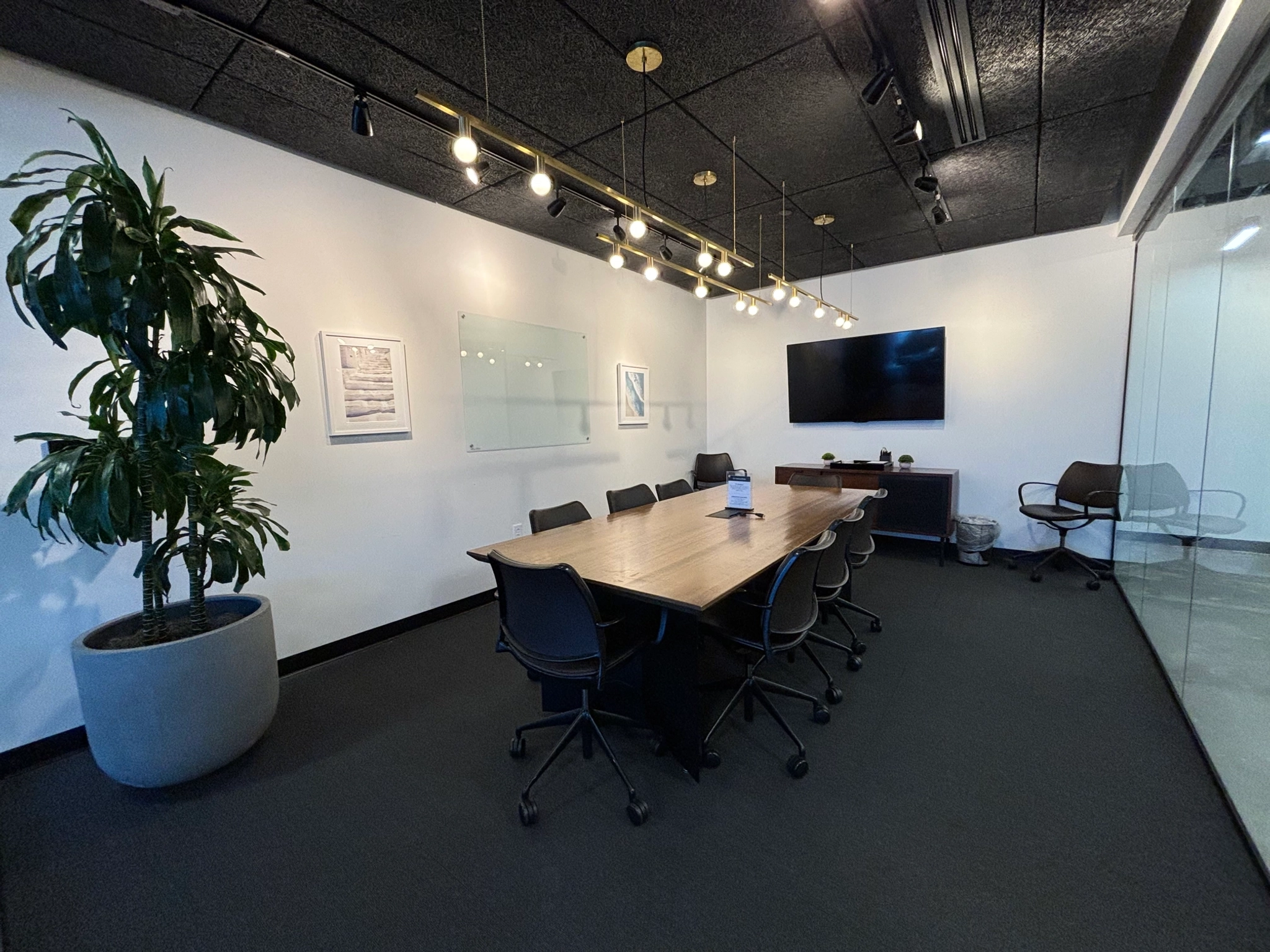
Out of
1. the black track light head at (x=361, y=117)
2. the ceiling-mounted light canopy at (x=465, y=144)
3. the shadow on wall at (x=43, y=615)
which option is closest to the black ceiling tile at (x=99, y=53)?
the black track light head at (x=361, y=117)

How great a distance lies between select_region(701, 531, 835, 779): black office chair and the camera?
1916mm

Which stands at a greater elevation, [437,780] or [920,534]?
[920,534]

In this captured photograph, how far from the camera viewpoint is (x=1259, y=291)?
165 centimetres

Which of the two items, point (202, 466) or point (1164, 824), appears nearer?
point (1164, 824)

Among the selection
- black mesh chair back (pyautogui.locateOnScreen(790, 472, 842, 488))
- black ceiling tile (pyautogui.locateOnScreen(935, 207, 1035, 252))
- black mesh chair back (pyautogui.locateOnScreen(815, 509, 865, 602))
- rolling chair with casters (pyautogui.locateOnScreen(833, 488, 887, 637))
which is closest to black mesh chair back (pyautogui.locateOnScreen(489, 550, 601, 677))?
black mesh chair back (pyautogui.locateOnScreen(815, 509, 865, 602))

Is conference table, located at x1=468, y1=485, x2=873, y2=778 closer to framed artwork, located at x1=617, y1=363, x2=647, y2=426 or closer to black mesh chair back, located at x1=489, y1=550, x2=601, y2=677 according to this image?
black mesh chair back, located at x1=489, y1=550, x2=601, y2=677

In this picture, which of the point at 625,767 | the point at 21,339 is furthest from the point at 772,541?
the point at 21,339

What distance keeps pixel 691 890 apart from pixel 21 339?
11.2ft

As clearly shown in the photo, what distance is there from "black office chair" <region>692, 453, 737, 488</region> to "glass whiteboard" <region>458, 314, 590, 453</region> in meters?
1.93

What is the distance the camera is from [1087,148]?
2.87 metres

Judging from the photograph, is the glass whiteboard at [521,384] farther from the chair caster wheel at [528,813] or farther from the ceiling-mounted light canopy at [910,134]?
the ceiling-mounted light canopy at [910,134]

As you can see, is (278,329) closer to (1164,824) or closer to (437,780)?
(437,780)

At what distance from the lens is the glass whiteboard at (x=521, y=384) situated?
3684 millimetres

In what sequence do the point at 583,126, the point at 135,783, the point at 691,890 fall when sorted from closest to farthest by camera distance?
the point at 691,890 → the point at 135,783 → the point at 583,126
